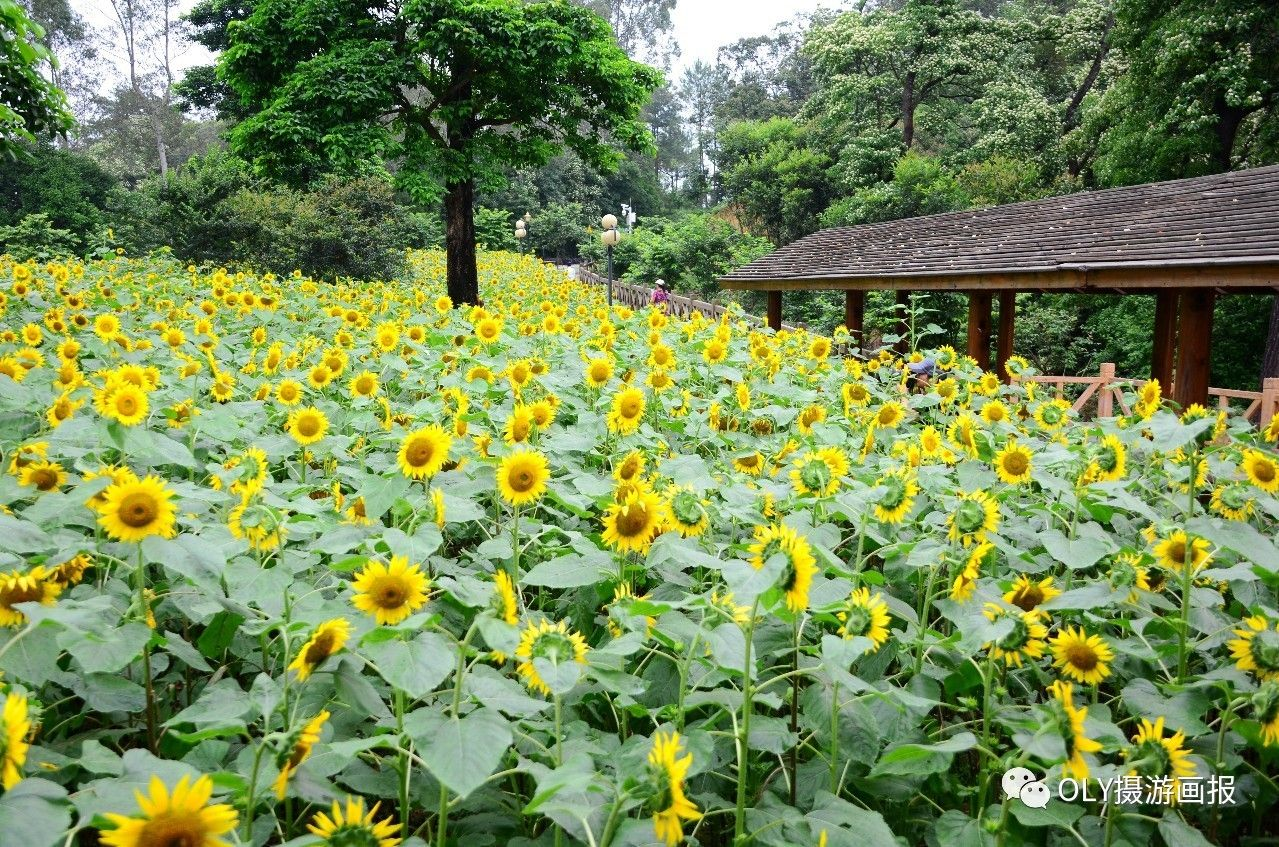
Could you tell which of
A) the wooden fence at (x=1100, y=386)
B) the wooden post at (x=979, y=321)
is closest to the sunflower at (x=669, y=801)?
the wooden fence at (x=1100, y=386)

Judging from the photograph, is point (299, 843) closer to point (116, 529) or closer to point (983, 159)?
point (116, 529)

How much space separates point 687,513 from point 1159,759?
78 cm

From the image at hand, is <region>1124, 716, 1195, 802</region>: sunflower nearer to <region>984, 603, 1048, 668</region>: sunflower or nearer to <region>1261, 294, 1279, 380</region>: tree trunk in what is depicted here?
<region>984, 603, 1048, 668</region>: sunflower

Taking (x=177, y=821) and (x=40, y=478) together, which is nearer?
(x=177, y=821)

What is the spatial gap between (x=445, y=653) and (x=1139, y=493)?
6.70ft

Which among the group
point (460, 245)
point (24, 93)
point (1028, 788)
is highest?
point (24, 93)

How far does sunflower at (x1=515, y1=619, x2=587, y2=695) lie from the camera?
1075mm

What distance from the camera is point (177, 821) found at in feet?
2.61

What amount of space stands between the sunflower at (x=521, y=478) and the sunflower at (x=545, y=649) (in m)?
0.49

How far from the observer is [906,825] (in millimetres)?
1451

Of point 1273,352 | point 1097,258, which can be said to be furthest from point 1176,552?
point 1273,352

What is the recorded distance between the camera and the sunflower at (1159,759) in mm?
1136

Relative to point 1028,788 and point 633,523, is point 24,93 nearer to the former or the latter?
point 633,523

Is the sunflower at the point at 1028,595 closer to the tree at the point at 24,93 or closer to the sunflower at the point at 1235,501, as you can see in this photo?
the sunflower at the point at 1235,501
